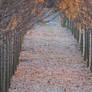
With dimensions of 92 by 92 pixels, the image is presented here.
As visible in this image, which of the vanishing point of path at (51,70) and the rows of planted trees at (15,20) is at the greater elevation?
the rows of planted trees at (15,20)

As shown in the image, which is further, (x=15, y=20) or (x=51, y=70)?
(x=51, y=70)

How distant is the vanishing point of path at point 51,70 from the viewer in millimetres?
12125

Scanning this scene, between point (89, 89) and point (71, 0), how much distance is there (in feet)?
10.5

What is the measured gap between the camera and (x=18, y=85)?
482 inches

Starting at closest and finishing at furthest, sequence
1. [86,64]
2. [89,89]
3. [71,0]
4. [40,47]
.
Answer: [89,89] → [71,0] → [86,64] → [40,47]

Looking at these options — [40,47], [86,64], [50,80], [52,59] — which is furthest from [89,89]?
[40,47]

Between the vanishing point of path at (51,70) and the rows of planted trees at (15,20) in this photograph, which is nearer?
the rows of planted trees at (15,20)

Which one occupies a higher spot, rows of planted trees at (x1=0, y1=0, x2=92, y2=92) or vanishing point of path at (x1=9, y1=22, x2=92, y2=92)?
rows of planted trees at (x1=0, y1=0, x2=92, y2=92)

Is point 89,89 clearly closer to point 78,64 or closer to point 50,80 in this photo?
point 50,80

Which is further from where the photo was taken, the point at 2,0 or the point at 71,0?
the point at 71,0

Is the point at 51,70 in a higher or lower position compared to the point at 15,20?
lower

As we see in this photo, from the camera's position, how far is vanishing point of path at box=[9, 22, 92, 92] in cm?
1212

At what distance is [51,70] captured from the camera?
50.5ft

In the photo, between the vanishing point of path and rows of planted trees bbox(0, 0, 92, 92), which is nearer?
rows of planted trees bbox(0, 0, 92, 92)
